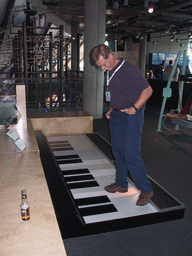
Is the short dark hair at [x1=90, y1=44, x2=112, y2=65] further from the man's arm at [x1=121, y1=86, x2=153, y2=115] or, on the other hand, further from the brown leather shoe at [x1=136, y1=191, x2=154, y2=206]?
the brown leather shoe at [x1=136, y1=191, x2=154, y2=206]

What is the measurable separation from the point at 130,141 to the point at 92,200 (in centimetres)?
77

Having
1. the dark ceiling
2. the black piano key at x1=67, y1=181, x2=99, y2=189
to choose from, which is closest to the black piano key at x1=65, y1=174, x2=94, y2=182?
the black piano key at x1=67, y1=181, x2=99, y2=189

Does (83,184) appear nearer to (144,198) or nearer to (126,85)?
(144,198)

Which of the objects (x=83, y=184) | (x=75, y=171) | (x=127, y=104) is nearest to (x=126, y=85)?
(x=127, y=104)

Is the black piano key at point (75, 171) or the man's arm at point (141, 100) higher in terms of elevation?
the man's arm at point (141, 100)

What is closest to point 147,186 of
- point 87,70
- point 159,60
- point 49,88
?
point 87,70

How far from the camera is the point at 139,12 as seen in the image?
869 centimetres

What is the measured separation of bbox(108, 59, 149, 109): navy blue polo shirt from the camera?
6.42 feet

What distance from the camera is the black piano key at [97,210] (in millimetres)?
2203

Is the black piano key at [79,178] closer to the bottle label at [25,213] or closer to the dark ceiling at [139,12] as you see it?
the bottle label at [25,213]

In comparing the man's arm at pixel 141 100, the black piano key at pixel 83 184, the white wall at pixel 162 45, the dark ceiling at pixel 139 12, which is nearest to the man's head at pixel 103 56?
the man's arm at pixel 141 100

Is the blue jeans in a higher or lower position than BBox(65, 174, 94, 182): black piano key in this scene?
higher

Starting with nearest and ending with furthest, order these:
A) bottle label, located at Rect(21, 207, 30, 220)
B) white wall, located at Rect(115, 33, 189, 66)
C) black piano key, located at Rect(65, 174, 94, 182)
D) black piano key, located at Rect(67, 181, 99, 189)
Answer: bottle label, located at Rect(21, 207, 30, 220) < black piano key, located at Rect(67, 181, 99, 189) < black piano key, located at Rect(65, 174, 94, 182) < white wall, located at Rect(115, 33, 189, 66)

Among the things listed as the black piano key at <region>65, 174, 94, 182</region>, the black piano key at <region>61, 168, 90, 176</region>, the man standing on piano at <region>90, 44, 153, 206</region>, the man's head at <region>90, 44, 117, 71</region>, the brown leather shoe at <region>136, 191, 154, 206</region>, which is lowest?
the black piano key at <region>65, 174, 94, 182</region>
